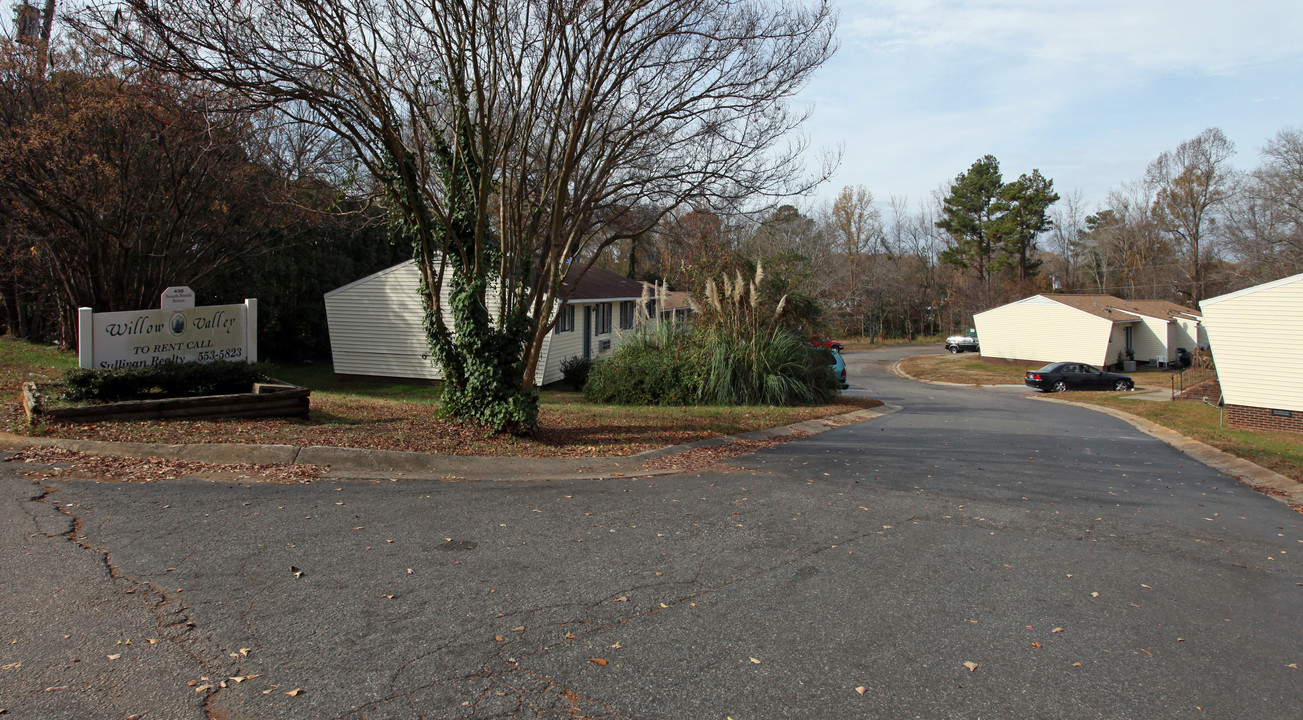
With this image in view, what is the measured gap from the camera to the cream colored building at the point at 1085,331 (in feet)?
147

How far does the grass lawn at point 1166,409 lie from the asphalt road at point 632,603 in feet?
25.7

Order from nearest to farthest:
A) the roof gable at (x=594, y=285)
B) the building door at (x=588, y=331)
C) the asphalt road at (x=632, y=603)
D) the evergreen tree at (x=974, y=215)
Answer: the asphalt road at (x=632, y=603) < the roof gable at (x=594, y=285) < the building door at (x=588, y=331) < the evergreen tree at (x=974, y=215)

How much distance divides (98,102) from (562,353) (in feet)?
44.8

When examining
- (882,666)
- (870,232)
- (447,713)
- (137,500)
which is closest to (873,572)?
(882,666)

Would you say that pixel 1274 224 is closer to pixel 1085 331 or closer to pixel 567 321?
pixel 1085 331

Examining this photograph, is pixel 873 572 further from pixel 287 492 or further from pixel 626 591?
pixel 287 492

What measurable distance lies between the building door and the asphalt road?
18.5 meters

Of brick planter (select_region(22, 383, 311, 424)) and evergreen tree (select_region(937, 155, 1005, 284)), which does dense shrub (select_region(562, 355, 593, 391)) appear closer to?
brick planter (select_region(22, 383, 311, 424))

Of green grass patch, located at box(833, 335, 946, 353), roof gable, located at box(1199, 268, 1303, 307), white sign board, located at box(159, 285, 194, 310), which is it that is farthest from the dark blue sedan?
white sign board, located at box(159, 285, 194, 310)

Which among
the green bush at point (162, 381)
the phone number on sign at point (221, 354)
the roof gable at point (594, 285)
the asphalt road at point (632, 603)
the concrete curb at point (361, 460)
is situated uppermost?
the roof gable at point (594, 285)

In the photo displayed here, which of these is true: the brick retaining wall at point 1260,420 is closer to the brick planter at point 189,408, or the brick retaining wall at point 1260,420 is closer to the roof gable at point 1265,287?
the roof gable at point 1265,287

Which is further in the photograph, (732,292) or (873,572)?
(732,292)

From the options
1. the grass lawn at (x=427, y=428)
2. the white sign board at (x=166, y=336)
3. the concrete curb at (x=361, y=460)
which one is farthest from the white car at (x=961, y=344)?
the white sign board at (x=166, y=336)

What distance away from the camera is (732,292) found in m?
17.9
